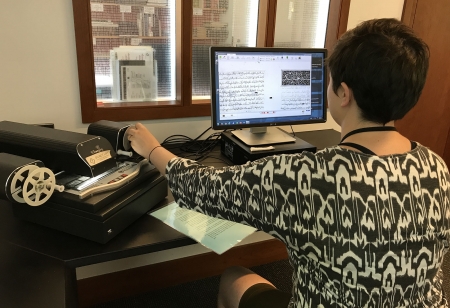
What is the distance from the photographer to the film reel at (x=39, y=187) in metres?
0.95

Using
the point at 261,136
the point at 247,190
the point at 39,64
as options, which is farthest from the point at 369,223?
the point at 39,64

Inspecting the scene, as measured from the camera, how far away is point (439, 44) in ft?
7.83

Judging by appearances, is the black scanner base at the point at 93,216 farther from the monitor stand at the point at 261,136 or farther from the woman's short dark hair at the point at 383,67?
the woman's short dark hair at the point at 383,67

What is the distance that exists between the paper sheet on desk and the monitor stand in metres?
0.46

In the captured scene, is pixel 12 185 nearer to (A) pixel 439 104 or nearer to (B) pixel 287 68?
(B) pixel 287 68

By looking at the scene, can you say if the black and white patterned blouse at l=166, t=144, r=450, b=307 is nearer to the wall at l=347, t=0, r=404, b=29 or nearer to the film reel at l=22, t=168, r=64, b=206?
the film reel at l=22, t=168, r=64, b=206

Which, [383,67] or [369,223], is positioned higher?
[383,67]

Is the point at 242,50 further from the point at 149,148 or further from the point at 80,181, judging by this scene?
the point at 80,181

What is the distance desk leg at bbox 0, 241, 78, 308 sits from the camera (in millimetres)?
869

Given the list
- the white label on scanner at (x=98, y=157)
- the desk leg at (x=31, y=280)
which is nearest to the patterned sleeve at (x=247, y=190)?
the white label on scanner at (x=98, y=157)

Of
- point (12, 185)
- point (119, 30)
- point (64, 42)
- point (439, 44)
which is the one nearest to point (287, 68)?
point (119, 30)

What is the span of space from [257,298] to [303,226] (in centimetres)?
41

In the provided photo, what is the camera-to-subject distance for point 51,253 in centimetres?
99

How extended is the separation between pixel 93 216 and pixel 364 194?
26.4 inches
